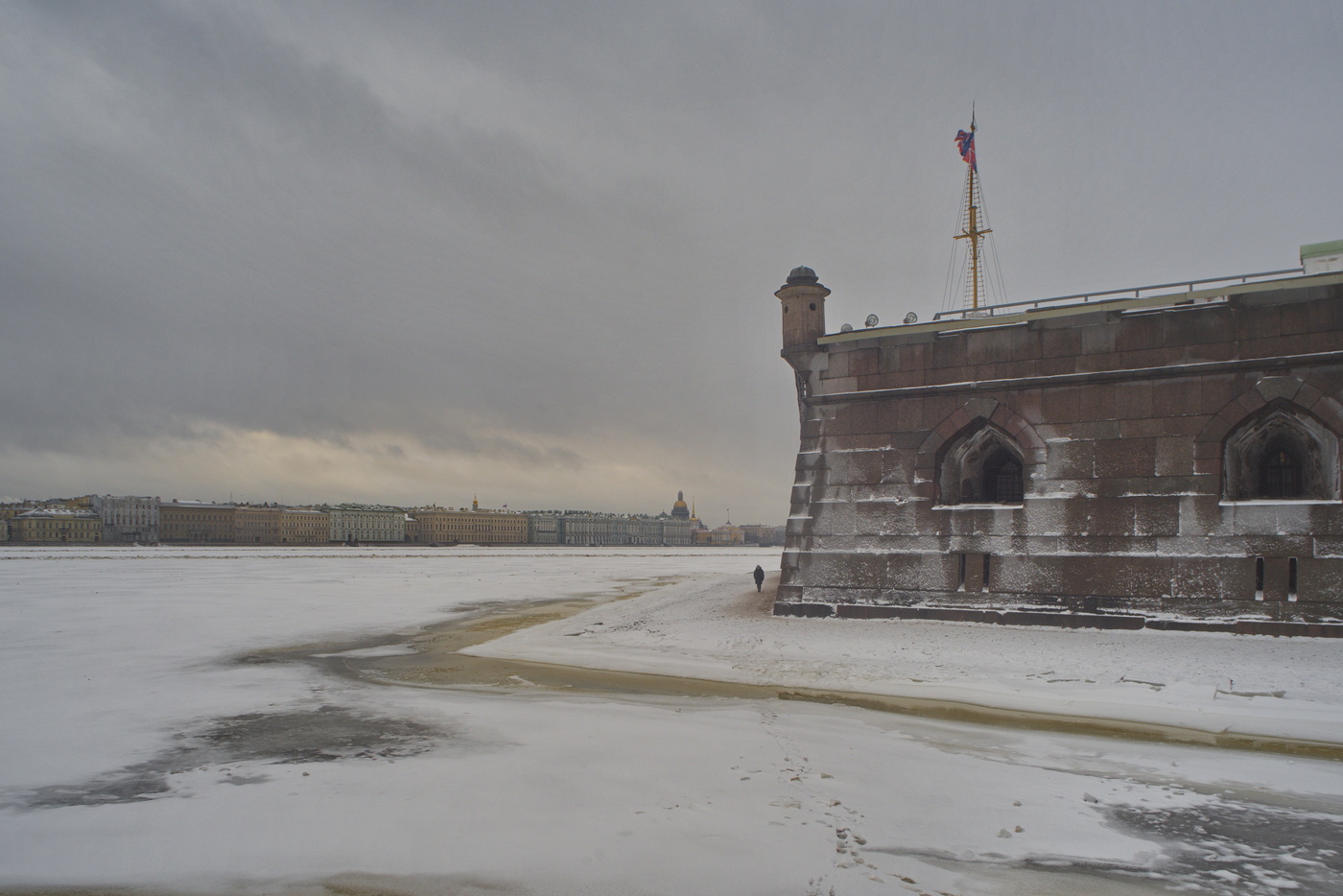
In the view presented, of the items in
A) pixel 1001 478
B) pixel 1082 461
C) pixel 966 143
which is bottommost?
pixel 1001 478

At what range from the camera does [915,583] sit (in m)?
15.4

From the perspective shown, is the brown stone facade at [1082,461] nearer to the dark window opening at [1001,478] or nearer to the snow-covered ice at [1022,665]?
the dark window opening at [1001,478]

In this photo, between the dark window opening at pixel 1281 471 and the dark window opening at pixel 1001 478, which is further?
the dark window opening at pixel 1001 478

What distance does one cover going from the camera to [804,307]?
58.0 feet

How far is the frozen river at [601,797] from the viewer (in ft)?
17.2

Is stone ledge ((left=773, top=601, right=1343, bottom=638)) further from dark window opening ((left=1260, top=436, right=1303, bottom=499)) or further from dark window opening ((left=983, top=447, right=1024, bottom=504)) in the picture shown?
dark window opening ((left=983, top=447, right=1024, bottom=504))

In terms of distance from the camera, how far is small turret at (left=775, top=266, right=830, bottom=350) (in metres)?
17.6

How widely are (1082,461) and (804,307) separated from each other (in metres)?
6.71

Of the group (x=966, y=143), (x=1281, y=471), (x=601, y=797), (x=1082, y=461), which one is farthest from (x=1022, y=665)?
(x=966, y=143)

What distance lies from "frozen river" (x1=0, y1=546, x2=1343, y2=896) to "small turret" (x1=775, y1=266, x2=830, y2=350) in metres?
9.08

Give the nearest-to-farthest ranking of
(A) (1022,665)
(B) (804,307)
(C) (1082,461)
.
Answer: (A) (1022,665) → (C) (1082,461) → (B) (804,307)

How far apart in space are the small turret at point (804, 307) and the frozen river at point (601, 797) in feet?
29.8

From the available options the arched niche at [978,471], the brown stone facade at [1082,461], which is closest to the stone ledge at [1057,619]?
the brown stone facade at [1082,461]

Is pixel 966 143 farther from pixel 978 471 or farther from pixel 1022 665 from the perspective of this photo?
pixel 1022 665
